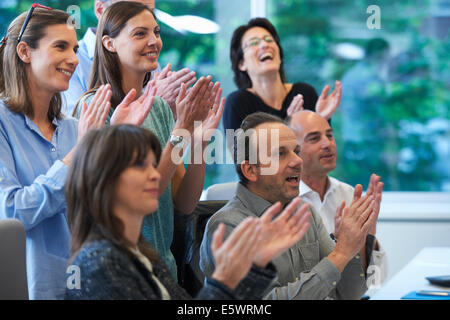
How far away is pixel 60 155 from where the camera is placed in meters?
1.94

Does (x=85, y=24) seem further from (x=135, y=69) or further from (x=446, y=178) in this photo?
(x=446, y=178)

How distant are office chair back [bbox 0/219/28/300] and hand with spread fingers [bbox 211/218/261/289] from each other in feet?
1.79

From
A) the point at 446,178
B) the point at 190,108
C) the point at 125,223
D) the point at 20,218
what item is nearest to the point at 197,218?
the point at 190,108

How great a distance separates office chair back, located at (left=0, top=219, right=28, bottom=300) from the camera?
152cm

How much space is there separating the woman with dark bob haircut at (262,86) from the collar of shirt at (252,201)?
1.03 meters

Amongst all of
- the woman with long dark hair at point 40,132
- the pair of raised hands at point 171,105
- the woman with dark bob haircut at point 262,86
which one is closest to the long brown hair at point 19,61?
Result: the woman with long dark hair at point 40,132

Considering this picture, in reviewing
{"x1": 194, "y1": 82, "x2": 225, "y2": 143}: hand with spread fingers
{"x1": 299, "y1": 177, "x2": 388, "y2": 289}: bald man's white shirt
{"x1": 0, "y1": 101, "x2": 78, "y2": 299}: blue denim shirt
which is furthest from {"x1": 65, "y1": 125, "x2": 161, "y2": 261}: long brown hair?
{"x1": 299, "y1": 177, "x2": 388, "y2": 289}: bald man's white shirt

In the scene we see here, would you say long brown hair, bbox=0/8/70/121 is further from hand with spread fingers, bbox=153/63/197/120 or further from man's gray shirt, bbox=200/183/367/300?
man's gray shirt, bbox=200/183/367/300

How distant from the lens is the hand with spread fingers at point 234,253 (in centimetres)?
130

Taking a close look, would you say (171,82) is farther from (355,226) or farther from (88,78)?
(355,226)

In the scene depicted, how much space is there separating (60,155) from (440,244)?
3.36 m

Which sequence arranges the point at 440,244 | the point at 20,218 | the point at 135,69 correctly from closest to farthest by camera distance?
the point at 20,218
the point at 135,69
the point at 440,244

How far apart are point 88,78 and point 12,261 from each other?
54.3 inches

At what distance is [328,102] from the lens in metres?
3.35
